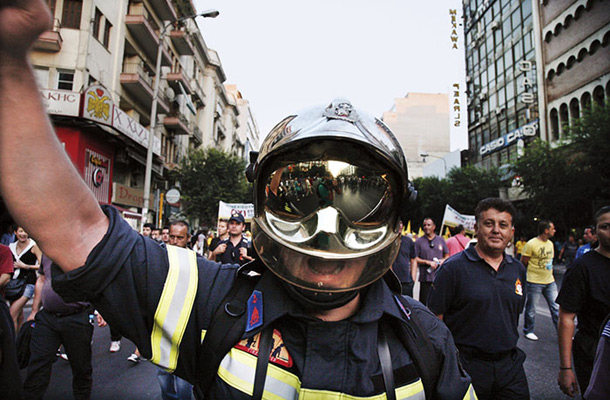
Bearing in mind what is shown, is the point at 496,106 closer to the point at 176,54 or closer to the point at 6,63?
the point at 176,54

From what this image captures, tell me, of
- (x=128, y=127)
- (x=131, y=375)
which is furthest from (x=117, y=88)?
(x=131, y=375)

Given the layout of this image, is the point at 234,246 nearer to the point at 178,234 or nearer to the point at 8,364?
the point at 178,234

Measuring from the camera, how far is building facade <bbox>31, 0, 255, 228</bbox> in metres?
15.2

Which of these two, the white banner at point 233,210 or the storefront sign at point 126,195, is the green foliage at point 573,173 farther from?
the storefront sign at point 126,195

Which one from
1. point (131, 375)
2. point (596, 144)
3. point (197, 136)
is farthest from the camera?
point (197, 136)

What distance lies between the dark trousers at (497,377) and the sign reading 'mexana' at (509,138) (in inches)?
1105

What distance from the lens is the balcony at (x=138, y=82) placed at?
18359 mm

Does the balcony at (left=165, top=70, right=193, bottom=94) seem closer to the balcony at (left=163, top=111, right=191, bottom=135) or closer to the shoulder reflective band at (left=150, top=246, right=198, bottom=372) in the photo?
the balcony at (left=163, top=111, right=191, bottom=135)

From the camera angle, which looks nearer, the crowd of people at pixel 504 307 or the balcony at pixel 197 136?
the crowd of people at pixel 504 307

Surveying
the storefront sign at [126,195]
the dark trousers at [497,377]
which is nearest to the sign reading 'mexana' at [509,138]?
the storefront sign at [126,195]

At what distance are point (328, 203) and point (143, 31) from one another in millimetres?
21338

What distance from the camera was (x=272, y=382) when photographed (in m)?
1.10

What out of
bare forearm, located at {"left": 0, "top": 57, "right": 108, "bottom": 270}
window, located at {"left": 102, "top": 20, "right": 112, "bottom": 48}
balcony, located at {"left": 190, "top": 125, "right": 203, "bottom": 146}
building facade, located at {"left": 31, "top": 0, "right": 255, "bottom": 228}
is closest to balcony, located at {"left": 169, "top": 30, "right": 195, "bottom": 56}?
building facade, located at {"left": 31, "top": 0, "right": 255, "bottom": 228}

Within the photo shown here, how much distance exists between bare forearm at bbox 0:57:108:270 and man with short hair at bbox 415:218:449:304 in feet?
21.4
